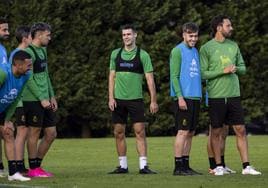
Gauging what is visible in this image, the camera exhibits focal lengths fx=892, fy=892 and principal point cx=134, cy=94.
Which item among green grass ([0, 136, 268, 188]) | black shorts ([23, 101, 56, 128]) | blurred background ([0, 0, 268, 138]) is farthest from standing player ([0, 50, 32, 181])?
blurred background ([0, 0, 268, 138])

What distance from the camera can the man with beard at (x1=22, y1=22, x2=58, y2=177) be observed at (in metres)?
13.1

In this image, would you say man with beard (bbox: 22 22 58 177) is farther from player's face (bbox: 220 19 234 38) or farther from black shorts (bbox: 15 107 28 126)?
player's face (bbox: 220 19 234 38)

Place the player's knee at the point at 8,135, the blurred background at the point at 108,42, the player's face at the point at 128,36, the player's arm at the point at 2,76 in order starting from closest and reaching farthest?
the player's arm at the point at 2,76, the player's knee at the point at 8,135, the player's face at the point at 128,36, the blurred background at the point at 108,42

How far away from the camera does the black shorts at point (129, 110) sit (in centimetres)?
1368

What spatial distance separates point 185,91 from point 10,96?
254 centimetres

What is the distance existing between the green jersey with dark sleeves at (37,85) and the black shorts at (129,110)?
113 cm

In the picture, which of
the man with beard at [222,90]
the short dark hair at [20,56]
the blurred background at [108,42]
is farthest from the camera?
the blurred background at [108,42]

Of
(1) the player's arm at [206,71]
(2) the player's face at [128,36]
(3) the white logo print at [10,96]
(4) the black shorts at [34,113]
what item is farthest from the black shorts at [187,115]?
(3) the white logo print at [10,96]

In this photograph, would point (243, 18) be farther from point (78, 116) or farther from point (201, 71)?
point (201, 71)

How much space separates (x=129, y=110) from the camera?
1373cm

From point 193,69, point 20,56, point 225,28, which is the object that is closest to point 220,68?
point 193,69

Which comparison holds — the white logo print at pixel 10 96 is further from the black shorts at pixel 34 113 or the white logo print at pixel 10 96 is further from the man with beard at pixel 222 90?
the man with beard at pixel 222 90

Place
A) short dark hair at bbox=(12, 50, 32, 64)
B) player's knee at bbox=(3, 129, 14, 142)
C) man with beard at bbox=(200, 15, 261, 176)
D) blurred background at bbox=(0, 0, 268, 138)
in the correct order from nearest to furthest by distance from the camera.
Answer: short dark hair at bbox=(12, 50, 32, 64), player's knee at bbox=(3, 129, 14, 142), man with beard at bbox=(200, 15, 261, 176), blurred background at bbox=(0, 0, 268, 138)

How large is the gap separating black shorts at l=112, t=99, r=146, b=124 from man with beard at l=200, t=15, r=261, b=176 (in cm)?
118
